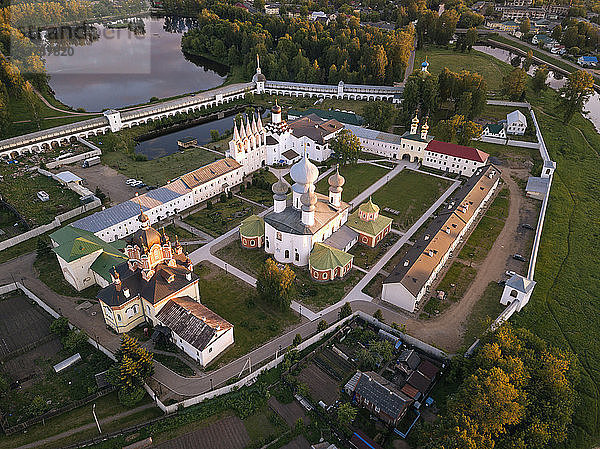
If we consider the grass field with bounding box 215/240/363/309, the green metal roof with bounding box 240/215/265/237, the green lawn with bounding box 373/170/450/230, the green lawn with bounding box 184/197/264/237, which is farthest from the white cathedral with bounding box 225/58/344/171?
the grass field with bounding box 215/240/363/309

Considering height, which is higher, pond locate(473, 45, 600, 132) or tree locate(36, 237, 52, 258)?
pond locate(473, 45, 600, 132)

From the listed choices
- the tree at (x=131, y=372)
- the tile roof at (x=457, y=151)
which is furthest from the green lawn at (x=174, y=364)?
the tile roof at (x=457, y=151)

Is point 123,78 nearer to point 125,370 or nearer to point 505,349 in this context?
point 125,370

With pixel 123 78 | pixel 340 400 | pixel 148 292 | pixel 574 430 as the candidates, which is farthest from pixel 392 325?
pixel 123 78

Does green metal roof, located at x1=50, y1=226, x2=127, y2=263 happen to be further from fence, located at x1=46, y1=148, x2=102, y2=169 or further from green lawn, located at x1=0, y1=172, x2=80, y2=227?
fence, located at x1=46, y1=148, x2=102, y2=169

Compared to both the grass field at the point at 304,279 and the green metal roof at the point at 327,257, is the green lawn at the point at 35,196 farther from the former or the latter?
the green metal roof at the point at 327,257

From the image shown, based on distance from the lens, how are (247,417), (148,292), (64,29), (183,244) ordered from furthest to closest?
(64,29)
(183,244)
(148,292)
(247,417)
